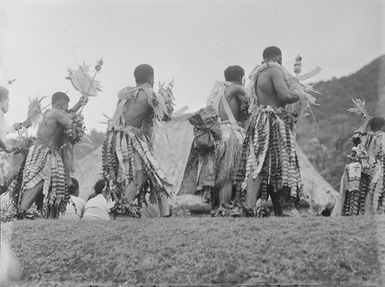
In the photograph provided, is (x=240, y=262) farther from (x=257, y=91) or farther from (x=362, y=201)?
(x=362, y=201)

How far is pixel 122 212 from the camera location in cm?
842

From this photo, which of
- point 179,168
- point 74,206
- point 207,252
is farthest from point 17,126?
point 179,168

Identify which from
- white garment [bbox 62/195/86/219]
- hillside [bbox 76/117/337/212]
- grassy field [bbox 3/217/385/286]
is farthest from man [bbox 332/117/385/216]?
hillside [bbox 76/117/337/212]

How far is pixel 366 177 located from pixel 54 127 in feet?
15.5

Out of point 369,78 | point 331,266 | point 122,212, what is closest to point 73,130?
point 122,212

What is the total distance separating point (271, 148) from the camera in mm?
8250

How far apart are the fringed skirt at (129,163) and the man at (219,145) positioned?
48 cm

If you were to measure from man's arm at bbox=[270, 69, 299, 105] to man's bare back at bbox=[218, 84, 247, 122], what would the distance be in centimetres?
78

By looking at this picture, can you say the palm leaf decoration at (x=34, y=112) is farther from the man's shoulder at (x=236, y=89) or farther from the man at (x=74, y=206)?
the man's shoulder at (x=236, y=89)

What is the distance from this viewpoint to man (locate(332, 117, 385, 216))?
9992 millimetres

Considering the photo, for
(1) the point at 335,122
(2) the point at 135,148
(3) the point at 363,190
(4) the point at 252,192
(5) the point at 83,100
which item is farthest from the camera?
(1) the point at 335,122

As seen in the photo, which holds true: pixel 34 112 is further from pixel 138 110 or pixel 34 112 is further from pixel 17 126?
pixel 138 110

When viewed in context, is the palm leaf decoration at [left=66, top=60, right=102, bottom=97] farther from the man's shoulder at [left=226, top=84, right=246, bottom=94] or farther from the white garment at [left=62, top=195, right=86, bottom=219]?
the man's shoulder at [left=226, top=84, right=246, bottom=94]

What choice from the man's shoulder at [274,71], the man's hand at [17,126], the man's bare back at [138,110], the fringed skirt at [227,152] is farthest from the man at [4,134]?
the man's shoulder at [274,71]
